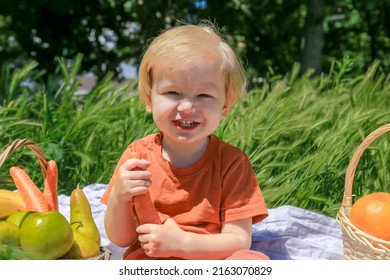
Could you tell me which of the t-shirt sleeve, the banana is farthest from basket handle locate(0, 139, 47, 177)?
the t-shirt sleeve

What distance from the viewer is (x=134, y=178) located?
1.98 meters

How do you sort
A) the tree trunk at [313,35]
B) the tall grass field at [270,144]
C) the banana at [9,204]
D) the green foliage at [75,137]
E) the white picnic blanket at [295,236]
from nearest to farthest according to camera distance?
1. the banana at [9,204]
2. the white picnic blanket at [295,236]
3. the tall grass field at [270,144]
4. the green foliage at [75,137]
5. the tree trunk at [313,35]

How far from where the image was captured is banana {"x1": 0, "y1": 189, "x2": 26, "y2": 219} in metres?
2.17

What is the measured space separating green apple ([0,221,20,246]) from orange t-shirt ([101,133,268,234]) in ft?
1.44

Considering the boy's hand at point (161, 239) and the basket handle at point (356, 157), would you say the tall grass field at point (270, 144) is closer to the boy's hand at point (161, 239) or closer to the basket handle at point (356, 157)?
the basket handle at point (356, 157)

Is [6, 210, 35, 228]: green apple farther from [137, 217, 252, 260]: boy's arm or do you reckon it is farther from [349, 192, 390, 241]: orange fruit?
[349, 192, 390, 241]: orange fruit

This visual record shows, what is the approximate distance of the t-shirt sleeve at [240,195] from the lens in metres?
2.16

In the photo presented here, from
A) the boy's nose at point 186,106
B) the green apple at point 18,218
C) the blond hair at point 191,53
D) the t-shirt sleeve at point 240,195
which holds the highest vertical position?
the blond hair at point 191,53

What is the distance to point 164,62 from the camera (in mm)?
2096

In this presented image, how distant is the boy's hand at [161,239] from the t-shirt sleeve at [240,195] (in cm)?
20

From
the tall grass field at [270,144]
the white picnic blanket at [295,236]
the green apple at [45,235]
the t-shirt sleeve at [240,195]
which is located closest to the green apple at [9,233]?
the green apple at [45,235]

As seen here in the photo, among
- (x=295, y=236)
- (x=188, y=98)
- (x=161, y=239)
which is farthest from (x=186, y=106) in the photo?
(x=295, y=236)

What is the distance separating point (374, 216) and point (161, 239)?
2.29 ft

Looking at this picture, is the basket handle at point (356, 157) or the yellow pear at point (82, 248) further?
the basket handle at point (356, 157)
